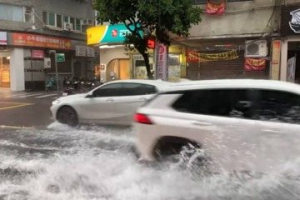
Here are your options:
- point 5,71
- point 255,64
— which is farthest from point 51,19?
point 255,64

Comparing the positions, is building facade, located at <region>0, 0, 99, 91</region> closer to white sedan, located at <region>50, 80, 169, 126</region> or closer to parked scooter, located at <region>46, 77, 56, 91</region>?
parked scooter, located at <region>46, 77, 56, 91</region>

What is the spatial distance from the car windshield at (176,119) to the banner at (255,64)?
0.04 metres

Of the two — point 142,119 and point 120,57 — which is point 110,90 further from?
point 120,57

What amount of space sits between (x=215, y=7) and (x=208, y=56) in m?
2.29

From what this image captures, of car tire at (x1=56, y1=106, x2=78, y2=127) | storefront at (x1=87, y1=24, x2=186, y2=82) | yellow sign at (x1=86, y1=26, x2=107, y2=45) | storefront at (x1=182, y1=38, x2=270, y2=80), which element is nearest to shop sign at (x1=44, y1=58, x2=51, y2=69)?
storefront at (x1=87, y1=24, x2=186, y2=82)

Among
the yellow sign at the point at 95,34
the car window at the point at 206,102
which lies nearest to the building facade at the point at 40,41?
the yellow sign at the point at 95,34

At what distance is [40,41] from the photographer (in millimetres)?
32719

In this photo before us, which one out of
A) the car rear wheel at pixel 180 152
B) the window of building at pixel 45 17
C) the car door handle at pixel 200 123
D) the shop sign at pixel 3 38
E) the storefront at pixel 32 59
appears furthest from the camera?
the window of building at pixel 45 17

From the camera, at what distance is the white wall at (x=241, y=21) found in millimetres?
17297

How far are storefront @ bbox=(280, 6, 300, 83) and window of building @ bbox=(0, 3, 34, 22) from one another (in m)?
20.8

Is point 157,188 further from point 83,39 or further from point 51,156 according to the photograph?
point 83,39

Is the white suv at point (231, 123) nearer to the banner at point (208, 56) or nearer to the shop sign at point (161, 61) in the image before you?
the shop sign at point (161, 61)

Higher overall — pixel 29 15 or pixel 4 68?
pixel 29 15

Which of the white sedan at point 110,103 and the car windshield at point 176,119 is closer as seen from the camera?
the car windshield at point 176,119
